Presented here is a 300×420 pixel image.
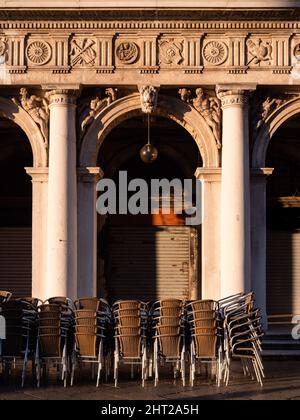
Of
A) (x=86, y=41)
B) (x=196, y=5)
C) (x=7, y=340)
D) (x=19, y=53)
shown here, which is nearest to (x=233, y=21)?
(x=196, y=5)

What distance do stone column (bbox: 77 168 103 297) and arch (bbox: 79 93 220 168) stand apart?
0.78 feet

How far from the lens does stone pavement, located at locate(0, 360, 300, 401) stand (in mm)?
11398

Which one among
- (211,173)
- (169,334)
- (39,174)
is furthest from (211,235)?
(169,334)

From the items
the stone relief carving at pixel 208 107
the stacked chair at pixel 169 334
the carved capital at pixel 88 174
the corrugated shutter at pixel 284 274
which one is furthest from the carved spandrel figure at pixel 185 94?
the stacked chair at pixel 169 334

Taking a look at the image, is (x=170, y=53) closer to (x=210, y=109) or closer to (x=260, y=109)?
(x=210, y=109)

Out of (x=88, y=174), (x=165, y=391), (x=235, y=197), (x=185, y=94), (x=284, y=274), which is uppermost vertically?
(x=185, y=94)

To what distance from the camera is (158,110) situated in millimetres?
17125

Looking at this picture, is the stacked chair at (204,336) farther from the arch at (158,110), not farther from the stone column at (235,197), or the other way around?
the arch at (158,110)

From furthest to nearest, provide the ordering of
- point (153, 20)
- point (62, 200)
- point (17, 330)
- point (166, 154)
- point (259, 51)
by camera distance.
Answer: point (166, 154) < point (259, 51) < point (153, 20) < point (62, 200) < point (17, 330)

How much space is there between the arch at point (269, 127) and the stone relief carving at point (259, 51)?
916mm

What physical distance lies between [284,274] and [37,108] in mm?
6424

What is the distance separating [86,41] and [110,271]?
5.76 meters

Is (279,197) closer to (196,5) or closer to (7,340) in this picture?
(196,5)

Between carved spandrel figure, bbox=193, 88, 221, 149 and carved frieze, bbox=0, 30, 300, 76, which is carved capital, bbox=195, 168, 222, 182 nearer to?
carved spandrel figure, bbox=193, 88, 221, 149
